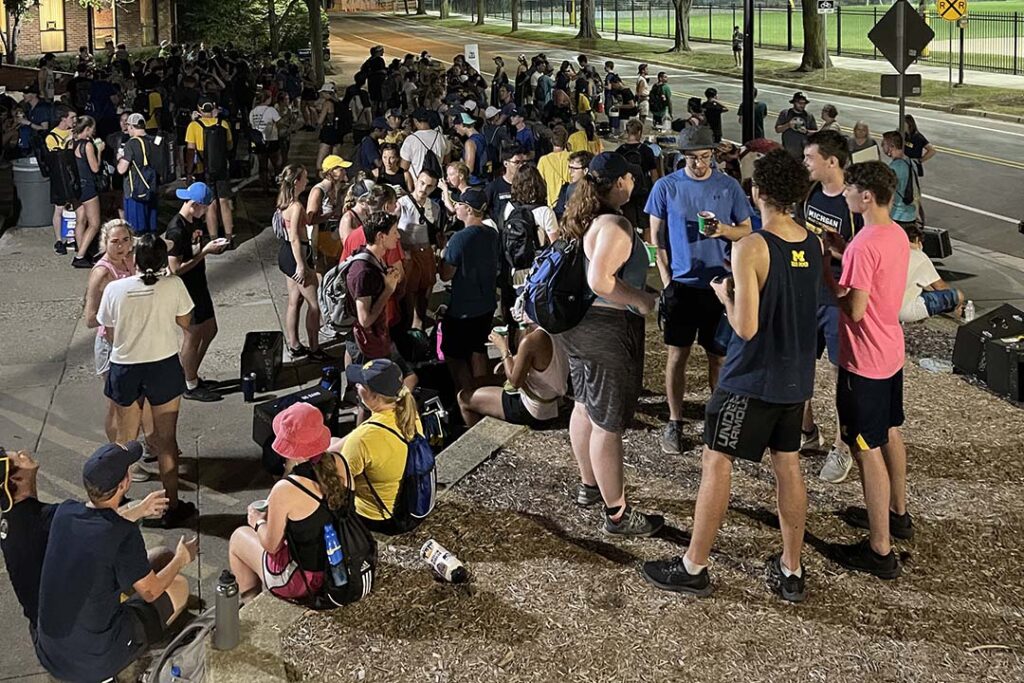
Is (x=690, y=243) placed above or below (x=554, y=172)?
below

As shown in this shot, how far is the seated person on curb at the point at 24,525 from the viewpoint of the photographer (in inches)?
232

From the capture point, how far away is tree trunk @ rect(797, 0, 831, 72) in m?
42.6

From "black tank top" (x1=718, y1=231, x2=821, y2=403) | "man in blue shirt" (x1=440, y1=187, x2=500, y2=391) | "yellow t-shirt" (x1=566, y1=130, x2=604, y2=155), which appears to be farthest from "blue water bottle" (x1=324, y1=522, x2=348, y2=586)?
"yellow t-shirt" (x1=566, y1=130, x2=604, y2=155)

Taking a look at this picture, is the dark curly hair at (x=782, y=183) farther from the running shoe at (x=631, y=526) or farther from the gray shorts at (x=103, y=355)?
the gray shorts at (x=103, y=355)

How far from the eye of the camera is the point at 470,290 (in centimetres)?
921

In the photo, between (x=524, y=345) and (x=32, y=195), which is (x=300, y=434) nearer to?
(x=524, y=345)

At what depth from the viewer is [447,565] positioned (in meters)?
6.21

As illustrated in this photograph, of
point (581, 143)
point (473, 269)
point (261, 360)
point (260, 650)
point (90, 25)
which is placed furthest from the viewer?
point (90, 25)

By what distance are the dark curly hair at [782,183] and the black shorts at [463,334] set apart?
4.25 metres

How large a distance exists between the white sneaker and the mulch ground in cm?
7

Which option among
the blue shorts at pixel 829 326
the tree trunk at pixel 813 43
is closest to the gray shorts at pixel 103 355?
the blue shorts at pixel 829 326

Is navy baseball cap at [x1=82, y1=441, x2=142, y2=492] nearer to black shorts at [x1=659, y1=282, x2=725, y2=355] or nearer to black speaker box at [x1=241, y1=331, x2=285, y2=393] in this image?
black shorts at [x1=659, y1=282, x2=725, y2=355]

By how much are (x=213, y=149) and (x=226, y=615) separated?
467 inches

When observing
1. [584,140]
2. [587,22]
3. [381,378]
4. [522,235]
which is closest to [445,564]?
[381,378]
